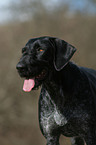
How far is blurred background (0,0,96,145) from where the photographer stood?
46.6ft

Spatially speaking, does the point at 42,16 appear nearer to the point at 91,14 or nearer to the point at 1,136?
the point at 91,14

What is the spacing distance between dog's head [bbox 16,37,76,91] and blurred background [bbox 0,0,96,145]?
10171mm

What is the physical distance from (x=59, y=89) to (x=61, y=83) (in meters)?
0.10

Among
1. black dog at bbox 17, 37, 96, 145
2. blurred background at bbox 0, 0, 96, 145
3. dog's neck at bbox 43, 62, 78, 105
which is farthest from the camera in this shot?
blurred background at bbox 0, 0, 96, 145

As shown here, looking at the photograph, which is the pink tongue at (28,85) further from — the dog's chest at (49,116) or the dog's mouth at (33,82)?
the dog's chest at (49,116)

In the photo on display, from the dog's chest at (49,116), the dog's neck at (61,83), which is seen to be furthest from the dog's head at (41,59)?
the dog's chest at (49,116)

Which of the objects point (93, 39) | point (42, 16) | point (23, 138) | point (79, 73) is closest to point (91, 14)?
point (93, 39)

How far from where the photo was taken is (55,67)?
3.60m

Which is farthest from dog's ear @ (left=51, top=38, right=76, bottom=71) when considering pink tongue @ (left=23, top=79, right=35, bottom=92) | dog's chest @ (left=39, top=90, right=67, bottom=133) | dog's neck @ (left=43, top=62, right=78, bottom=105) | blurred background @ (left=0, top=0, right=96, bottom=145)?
blurred background @ (left=0, top=0, right=96, bottom=145)

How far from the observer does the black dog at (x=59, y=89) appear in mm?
3561

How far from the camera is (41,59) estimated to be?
356cm

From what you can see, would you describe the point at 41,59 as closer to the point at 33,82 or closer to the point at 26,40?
the point at 33,82

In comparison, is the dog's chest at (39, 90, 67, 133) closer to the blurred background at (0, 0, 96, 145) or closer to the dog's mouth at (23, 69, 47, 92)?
the dog's mouth at (23, 69, 47, 92)

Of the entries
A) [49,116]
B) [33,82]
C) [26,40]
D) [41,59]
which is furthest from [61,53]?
[26,40]
